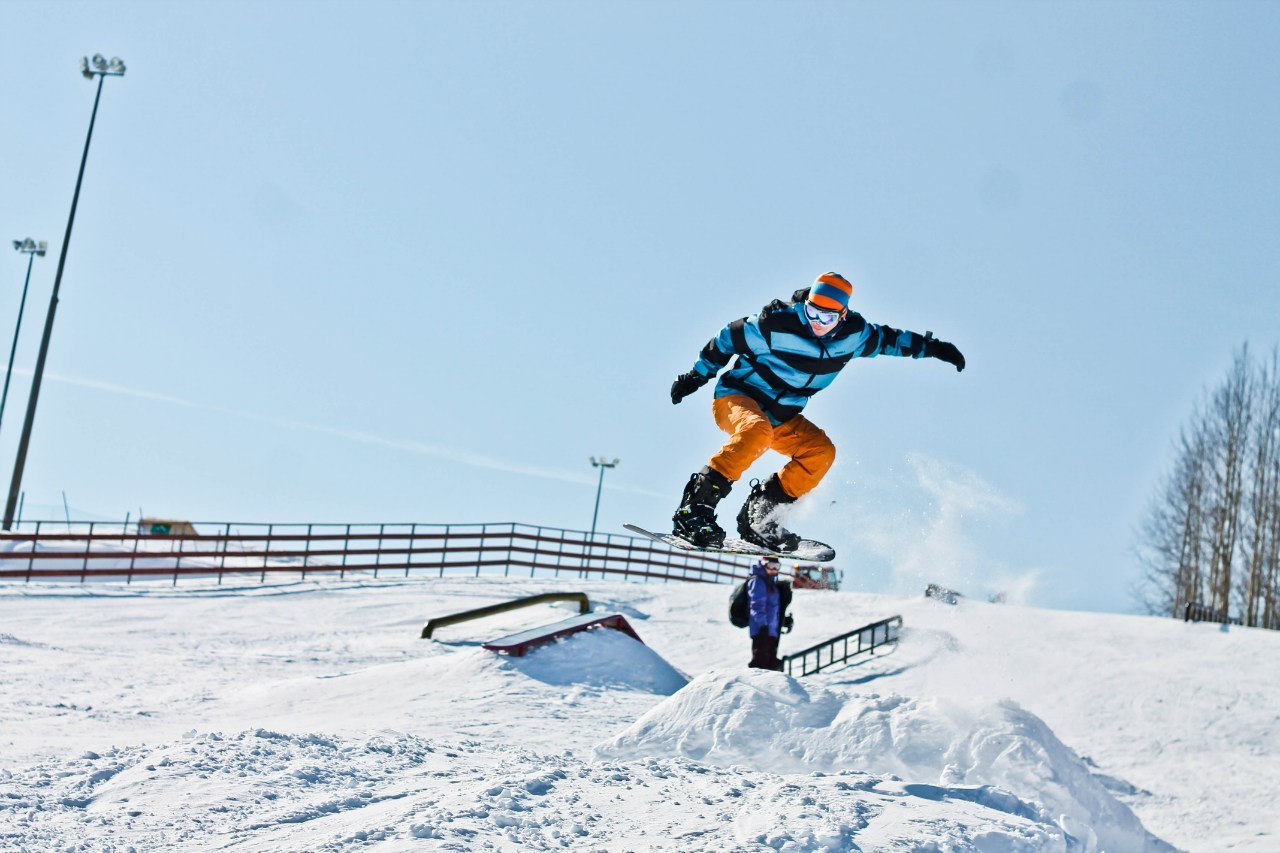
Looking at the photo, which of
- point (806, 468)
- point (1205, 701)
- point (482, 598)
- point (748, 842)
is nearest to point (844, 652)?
point (1205, 701)

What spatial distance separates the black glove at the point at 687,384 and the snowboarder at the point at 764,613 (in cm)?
346

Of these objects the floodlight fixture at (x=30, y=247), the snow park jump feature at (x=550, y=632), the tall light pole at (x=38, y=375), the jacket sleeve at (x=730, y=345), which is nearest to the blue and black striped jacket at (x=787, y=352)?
the jacket sleeve at (x=730, y=345)

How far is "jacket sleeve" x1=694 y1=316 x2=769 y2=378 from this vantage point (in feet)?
21.8

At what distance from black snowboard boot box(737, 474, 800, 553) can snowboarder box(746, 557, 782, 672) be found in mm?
3096

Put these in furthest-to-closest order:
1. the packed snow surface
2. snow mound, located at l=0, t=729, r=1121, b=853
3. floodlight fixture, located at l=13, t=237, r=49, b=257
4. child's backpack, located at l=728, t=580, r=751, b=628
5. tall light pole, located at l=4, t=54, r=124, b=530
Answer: floodlight fixture, located at l=13, t=237, r=49, b=257, tall light pole, located at l=4, t=54, r=124, b=530, child's backpack, located at l=728, t=580, r=751, b=628, the packed snow surface, snow mound, located at l=0, t=729, r=1121, b=853

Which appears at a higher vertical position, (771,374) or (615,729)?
(771,374)

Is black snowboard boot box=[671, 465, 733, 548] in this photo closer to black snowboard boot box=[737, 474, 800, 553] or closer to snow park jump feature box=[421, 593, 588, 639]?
black snowboard boot box=[737, 474, 800, 553]

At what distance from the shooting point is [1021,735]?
689cm

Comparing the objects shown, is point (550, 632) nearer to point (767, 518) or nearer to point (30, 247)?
point (767, 518)

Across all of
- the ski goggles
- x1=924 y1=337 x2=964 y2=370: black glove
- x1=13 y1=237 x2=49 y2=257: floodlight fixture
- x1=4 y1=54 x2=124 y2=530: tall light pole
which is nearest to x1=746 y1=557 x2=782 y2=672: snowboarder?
x1=924 y1=337 x2=964 y2=370: black glove

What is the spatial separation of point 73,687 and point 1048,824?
322 inches

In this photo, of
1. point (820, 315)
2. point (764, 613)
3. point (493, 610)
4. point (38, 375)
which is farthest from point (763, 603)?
point (38, 375)

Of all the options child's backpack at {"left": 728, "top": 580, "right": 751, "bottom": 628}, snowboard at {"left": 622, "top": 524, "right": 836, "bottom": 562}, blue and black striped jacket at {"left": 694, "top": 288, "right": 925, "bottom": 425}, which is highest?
blue and black striped jacket at {"left": 694, "top": 288, "right": 925, "bottom": 425}

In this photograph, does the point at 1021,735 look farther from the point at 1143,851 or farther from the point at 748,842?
the point at 748,842
